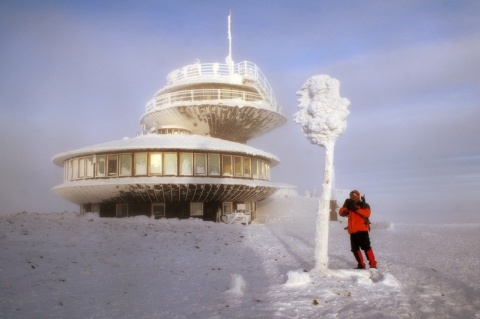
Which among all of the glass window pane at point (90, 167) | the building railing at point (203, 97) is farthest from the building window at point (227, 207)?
the building railing at point (203, 97)

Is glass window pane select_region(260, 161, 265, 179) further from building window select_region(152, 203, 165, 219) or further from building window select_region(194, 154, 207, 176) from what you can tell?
building window select_region(152, 203, 165, 219)

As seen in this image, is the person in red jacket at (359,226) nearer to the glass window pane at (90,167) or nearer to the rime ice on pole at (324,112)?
the rime ice on pole at (324,112)

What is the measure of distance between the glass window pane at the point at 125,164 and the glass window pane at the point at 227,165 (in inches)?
255

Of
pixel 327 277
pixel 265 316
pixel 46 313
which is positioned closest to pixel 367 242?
pixel 327 277

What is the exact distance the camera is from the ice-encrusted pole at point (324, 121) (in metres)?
10.7

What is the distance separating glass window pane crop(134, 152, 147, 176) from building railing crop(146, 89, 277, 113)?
402 inches

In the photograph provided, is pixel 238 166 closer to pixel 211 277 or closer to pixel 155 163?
pixel 155 163

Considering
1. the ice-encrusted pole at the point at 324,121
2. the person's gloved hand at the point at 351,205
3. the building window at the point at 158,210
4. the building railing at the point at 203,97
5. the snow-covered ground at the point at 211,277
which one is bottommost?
the snow-covered ground at the point at 211,277

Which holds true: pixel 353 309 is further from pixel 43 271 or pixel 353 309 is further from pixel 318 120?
pixel 43 271

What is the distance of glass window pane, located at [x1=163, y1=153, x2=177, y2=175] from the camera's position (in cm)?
2719

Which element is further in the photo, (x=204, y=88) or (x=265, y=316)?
(x=204, y=88)

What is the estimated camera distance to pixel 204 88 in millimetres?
38031

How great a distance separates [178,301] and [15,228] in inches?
389

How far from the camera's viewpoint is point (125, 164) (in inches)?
1083
